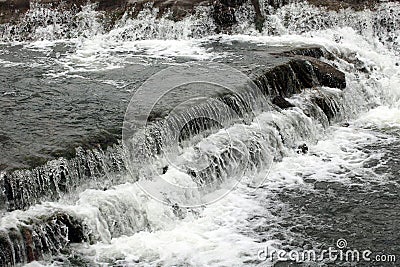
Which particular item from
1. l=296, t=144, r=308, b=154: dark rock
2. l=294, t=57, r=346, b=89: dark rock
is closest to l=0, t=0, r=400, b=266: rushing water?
l=296, t=144, r=308, b=154: dark rock

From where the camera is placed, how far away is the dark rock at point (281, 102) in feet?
41.8

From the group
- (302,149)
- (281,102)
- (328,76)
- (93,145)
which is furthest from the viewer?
(328,76)

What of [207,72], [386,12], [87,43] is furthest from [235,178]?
[386,12]

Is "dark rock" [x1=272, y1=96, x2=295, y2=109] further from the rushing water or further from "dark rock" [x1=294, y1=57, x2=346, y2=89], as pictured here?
"dark rock" [x1=294, y1=57, x2=346, y2=89]

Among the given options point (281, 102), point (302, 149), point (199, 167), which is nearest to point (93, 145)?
point (199, 167)

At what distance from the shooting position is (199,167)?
10078 millimetres

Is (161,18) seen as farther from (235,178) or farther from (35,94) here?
(235,178)

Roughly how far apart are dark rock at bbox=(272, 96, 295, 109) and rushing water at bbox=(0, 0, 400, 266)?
0.53 ft

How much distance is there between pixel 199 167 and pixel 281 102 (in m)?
3.50

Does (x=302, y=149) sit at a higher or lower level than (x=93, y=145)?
lower

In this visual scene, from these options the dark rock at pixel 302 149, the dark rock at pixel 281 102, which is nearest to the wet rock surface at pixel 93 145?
the dark rock at pixel 281 102

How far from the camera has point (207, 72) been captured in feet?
45.3

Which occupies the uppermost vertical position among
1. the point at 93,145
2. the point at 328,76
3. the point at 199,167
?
the point at 328,76

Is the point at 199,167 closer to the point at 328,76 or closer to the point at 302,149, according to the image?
the point at 302,149
